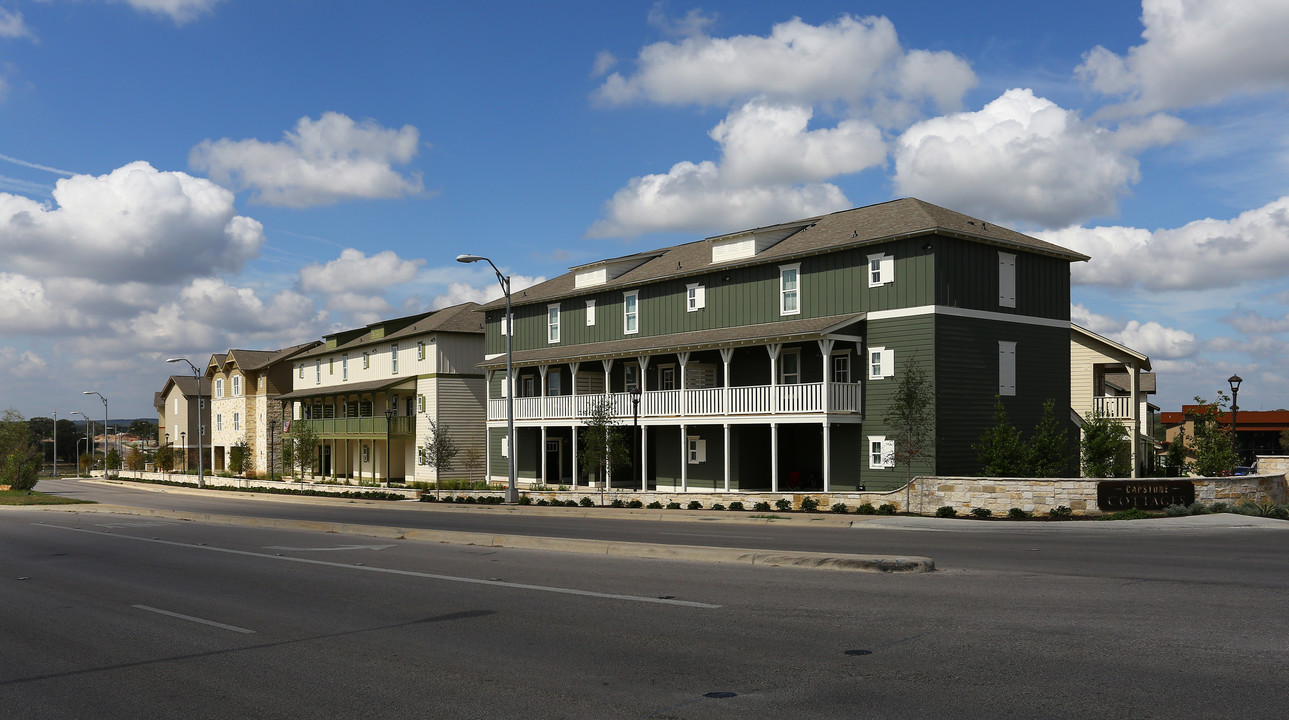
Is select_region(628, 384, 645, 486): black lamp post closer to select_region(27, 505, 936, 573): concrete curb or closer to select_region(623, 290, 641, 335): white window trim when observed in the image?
select_region(623, 290, 641, 335): white window trim

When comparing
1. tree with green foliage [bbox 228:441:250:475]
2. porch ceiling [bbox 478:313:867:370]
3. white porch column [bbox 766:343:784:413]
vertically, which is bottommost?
tree with green foliage [bbox 228:441:250:475]

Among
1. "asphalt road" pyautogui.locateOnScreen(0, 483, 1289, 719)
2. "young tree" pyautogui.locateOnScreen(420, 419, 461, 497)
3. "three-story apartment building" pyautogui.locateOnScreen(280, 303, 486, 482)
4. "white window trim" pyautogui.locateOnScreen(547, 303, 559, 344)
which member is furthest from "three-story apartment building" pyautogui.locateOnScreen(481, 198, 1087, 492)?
"asphalt road" pyautogui.locateOnScreen(0, 483, 1289, 719)

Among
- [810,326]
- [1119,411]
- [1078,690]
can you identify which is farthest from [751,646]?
[1119,411]

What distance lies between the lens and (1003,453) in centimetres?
2944

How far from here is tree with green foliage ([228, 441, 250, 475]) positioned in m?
74.6

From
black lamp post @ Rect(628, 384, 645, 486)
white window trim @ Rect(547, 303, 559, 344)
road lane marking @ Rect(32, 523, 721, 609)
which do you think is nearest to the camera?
road lane marking @ Rect(32, 523, 721, 609)

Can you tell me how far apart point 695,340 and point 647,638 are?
28.0 m

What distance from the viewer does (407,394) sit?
57.3m

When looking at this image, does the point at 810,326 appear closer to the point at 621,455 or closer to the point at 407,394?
the point at 621,455

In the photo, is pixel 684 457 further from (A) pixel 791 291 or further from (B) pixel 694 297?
(A) pixel 791 291

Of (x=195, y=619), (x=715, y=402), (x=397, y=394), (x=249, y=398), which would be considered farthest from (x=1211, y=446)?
(x=249, y=398)

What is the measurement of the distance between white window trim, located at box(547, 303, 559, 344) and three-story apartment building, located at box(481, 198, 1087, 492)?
8.27 ft

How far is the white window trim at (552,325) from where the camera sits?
4722 cm

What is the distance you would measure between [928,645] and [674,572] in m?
6.12
